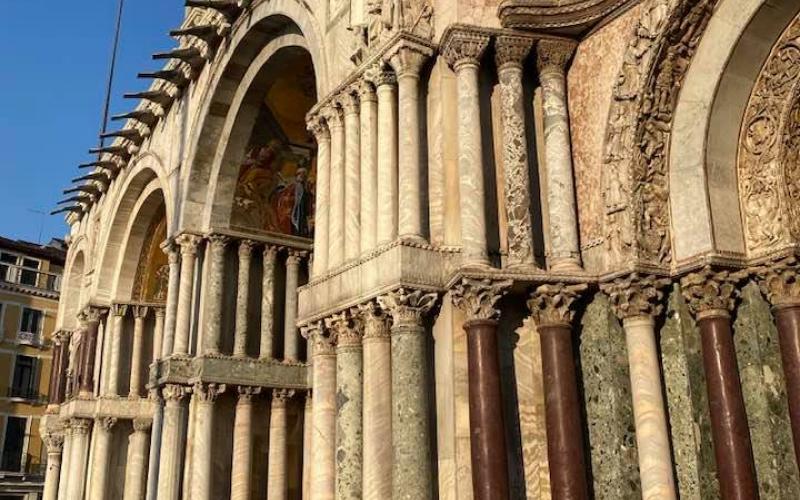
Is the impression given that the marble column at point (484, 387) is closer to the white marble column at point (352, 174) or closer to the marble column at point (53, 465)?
the white marble column at point (352, 174)

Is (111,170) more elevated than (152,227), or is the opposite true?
(111,170)

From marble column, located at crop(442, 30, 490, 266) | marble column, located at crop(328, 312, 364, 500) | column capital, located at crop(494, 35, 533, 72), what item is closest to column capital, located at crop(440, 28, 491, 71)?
marble column, located at crop(442, 30, 490, 266)

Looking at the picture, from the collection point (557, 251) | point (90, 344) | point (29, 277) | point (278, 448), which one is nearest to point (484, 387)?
point (557, 251)

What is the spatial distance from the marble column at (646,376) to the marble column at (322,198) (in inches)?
133

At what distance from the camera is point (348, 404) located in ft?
26.7

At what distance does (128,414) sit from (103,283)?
11.9ft

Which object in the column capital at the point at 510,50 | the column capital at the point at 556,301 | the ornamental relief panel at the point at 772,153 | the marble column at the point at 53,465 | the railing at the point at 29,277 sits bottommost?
the marble column at the point at 53,465

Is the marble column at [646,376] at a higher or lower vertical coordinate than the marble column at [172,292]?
lower

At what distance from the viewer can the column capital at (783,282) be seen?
22.2ft

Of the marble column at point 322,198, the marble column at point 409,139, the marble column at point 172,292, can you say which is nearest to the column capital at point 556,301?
the marble column at point 409,139

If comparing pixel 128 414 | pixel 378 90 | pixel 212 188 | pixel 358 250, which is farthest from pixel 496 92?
pixel 128 414

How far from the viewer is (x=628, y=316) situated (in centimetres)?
716

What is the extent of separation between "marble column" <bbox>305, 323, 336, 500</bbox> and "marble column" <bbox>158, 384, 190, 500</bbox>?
16.8 feet

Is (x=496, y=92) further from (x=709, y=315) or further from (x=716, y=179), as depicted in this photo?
(x=709, y=315)
